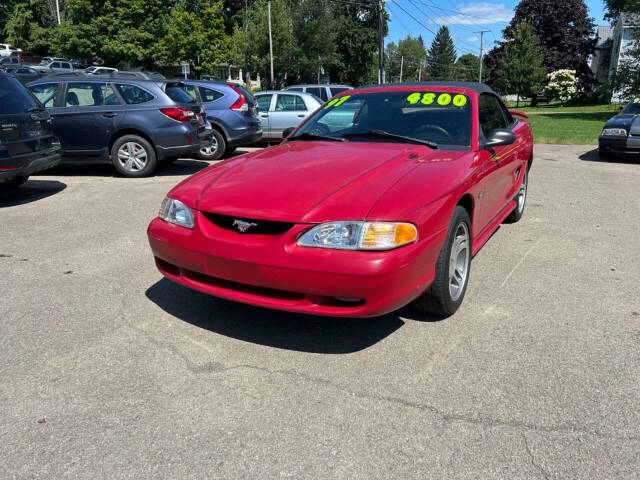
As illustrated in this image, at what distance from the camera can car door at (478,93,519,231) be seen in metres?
4.12

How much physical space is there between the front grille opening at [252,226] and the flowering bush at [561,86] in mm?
50890

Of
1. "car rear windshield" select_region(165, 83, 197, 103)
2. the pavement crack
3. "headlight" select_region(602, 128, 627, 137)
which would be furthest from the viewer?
"headlight" select_region(602, 128, 627, 137)

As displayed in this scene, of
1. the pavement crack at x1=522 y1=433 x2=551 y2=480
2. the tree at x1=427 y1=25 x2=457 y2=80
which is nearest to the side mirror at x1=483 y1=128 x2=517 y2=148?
the pavement crack at x1=522 y1=433 x2=551 y2=480

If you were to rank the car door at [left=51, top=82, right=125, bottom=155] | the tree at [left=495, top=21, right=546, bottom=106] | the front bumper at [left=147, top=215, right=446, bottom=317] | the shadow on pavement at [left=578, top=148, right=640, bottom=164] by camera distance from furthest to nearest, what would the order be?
the tree at [left=495, top=21, right=546, bottom=106]
the shadow on pavement at [left=578, top=148, right=640, bottom=164]
the car door at [left=51, top=82, right=125, bottom=155]
the front bumper at [left=147, top=215, right=446, bottom=317]

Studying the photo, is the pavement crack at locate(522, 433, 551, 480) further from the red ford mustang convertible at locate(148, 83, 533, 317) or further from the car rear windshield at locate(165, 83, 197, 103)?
the car rear windshield at locate(165, 83, 197, 103)

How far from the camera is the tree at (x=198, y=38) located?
32469 mm

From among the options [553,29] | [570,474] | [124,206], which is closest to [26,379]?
[570,474]

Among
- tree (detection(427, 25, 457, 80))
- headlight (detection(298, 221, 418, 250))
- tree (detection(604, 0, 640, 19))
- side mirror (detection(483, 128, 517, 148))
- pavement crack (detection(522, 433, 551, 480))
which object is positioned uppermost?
tree (detection(427, 25, 457, 80))

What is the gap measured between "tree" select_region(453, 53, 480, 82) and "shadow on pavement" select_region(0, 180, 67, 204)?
406ft

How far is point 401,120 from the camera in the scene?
4.37 metres

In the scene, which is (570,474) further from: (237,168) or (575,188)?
(575,188)

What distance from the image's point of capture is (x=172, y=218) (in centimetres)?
343

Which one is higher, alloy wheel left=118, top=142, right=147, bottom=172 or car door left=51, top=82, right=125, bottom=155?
car door left=51, top=82, right=125, bottom=155

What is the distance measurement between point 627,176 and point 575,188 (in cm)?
194
